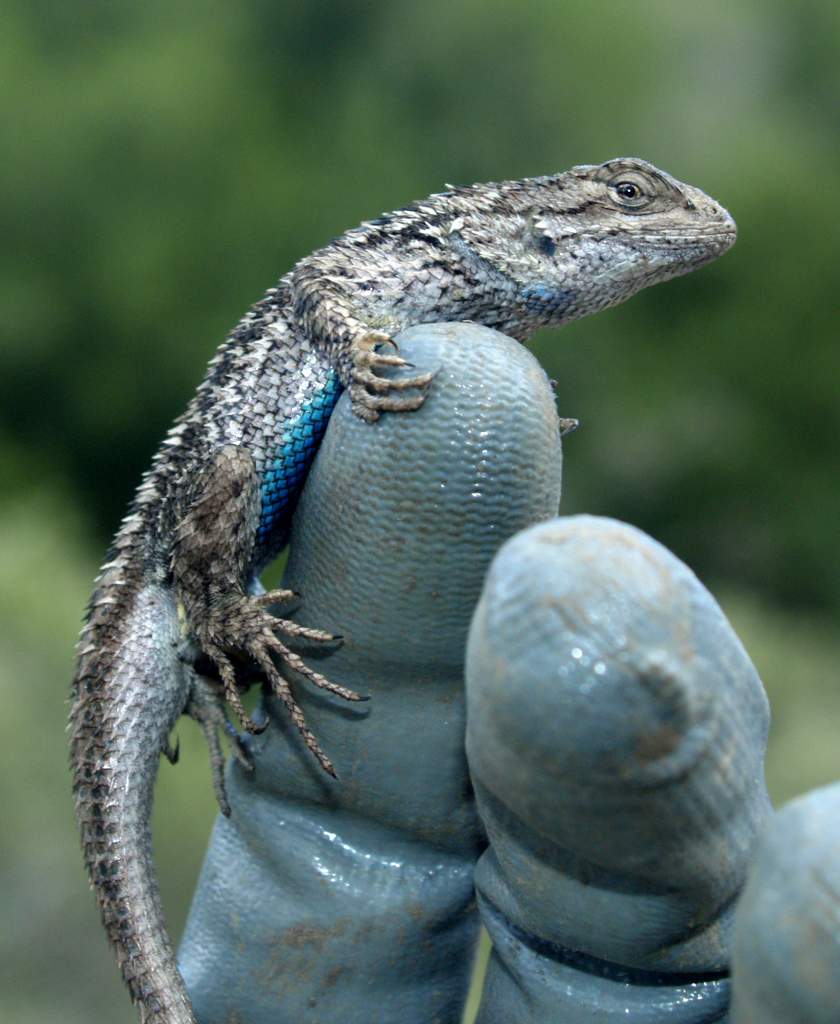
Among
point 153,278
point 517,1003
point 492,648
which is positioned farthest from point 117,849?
point 153,278

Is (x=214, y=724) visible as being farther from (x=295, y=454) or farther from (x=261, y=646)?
(x=295, y=454)

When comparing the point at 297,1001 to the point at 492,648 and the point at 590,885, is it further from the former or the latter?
the point at 492,648

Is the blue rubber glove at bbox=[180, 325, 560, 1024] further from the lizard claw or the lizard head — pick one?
the lizard head

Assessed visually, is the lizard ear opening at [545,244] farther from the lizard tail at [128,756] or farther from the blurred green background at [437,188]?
the blurred green background at [437,188]

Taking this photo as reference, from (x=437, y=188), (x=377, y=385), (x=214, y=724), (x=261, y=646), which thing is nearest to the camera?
(x=377, y=385)

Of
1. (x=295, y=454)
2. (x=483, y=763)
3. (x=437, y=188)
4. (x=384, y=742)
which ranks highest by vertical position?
(x=483, y=763)

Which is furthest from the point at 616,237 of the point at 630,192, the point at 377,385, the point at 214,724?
the point at 214,724
